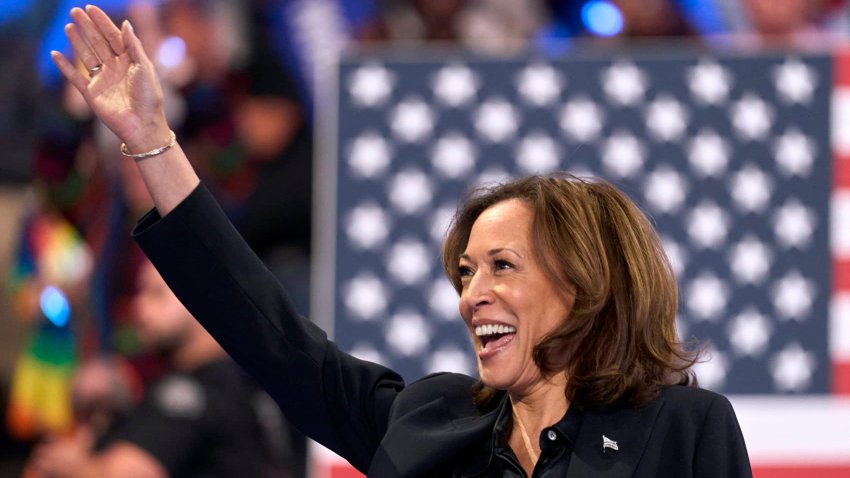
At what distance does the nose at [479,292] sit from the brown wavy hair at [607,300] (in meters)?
0.08

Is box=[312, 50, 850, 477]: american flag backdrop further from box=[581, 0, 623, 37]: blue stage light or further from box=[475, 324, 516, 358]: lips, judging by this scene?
box=[475, 324, 516, 358]: lips

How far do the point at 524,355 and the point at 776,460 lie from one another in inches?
99.0

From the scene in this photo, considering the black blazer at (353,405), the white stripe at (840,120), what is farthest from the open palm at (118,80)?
the white stripe at (840,120)

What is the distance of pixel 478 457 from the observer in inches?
69.4

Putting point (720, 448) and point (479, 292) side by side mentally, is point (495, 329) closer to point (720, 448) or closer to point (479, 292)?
point (479, 292)

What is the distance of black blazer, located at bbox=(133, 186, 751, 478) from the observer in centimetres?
166

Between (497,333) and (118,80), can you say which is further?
(497,333)

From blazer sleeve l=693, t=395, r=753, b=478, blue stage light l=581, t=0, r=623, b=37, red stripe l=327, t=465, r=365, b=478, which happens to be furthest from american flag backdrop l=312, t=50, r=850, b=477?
blazer sleeve l=693, t=395, r=753, b=478

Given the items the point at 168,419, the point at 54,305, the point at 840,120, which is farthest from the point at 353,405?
the point at 54,305

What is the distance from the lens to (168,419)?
424cm

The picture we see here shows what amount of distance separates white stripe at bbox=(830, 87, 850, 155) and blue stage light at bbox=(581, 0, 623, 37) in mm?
959

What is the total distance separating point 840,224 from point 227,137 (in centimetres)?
238

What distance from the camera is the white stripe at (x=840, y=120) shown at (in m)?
4.30

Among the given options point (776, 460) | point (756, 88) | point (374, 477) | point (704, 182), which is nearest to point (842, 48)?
point (756, 88)
